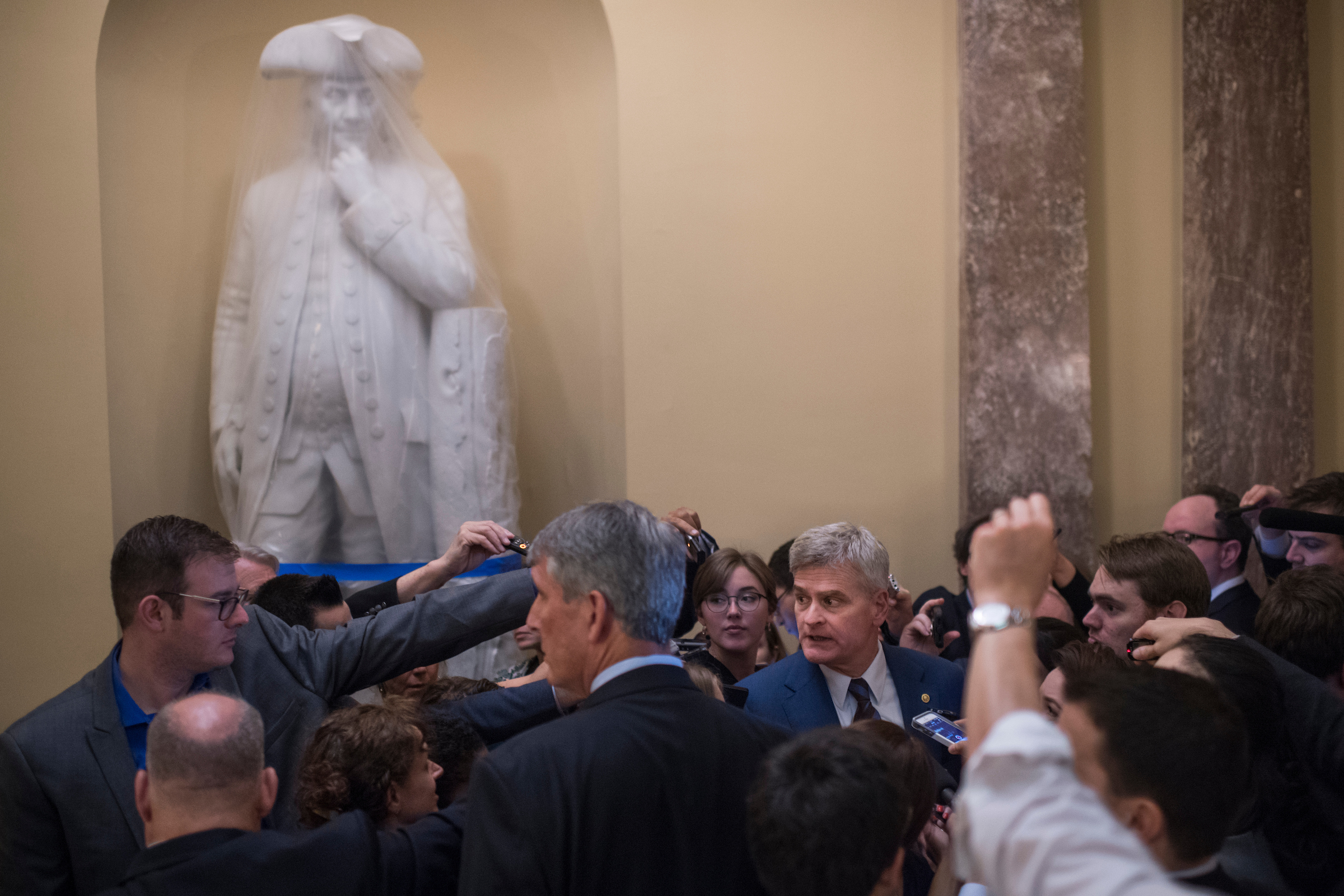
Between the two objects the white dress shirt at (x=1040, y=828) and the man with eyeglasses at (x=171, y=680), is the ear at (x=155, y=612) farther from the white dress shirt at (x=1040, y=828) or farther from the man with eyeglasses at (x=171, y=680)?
the white dress shirt at (x=1040, y=828)

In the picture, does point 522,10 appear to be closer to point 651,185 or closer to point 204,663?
point 651,185

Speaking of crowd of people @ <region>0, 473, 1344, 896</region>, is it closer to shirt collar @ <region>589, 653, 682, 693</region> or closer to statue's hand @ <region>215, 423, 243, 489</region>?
shirt collar @ <region>589, 653, 682, 693</region>

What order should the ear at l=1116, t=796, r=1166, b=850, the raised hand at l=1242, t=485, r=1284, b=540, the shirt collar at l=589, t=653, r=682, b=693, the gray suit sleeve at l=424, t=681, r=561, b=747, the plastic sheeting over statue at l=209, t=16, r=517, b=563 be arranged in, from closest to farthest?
the ear at l=1116, t=796, r=1166, b=850
the shirt collar at l=589, t=653, r=682, b=693
the gray suit sleeve at l=424, t=681, r=561, b=747
the raised hand at l=1242, t=485, r=1284, b=540
the plastic sheeting over statue at l=209, t=16, r=517, b=563

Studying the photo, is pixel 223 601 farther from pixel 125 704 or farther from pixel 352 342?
pixel 352 342

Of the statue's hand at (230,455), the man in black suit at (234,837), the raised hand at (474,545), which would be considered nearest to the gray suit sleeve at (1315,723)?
the man in black suit at (234,837)

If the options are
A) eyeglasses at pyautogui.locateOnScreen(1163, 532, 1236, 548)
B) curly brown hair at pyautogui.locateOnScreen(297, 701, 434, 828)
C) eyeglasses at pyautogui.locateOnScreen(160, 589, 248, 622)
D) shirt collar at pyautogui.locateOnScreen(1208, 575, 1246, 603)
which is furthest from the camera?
eyeglasses at pyautogui.locateOnScreen(1163, 532, 1236, 548)

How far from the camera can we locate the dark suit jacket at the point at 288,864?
5.39 feet

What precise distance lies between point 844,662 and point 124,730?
1.57 m

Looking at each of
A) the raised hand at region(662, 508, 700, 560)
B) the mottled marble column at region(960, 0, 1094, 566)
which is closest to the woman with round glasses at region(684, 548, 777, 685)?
the raised hand at region(662, 508, 700, 560)

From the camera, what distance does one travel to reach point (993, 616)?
1373mm

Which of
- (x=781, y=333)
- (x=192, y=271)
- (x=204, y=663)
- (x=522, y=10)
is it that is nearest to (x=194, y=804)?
(x=204, y=663)

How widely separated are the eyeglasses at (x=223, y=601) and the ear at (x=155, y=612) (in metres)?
0.02

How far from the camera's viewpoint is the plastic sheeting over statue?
4.66m

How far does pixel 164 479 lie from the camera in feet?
17.0
